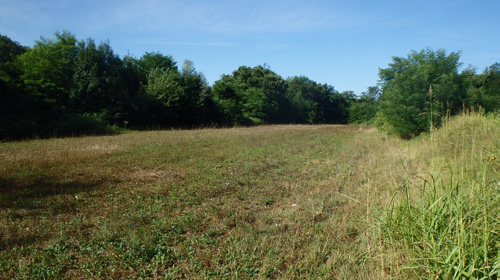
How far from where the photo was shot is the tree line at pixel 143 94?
13.5m

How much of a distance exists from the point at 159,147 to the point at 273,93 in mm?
45499

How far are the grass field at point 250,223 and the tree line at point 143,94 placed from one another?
136cm

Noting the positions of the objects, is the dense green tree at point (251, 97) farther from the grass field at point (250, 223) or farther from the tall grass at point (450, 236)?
the tall grass at point (450, 236)

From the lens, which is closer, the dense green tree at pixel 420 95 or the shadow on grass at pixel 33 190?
the shadow on grass at pixel 33 190

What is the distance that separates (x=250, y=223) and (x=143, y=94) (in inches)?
995

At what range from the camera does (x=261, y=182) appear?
255 inches

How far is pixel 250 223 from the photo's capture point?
4.15 m

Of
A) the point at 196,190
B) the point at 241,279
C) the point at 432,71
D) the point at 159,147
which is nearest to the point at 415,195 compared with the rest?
the point at 241,279

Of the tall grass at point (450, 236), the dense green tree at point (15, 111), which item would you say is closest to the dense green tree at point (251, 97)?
the dense green tree at point (15, 111)

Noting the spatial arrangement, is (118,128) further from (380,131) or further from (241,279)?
(241,279)

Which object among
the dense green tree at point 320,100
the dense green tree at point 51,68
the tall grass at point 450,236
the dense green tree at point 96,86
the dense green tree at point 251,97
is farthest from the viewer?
the dense green tree at point 320,100

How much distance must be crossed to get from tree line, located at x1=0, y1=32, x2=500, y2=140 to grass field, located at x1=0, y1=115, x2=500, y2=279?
1365 millimetres

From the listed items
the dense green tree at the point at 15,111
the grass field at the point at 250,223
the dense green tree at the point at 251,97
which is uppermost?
the dense green tree at the point at 251,97

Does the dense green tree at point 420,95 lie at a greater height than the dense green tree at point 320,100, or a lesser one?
lesser
